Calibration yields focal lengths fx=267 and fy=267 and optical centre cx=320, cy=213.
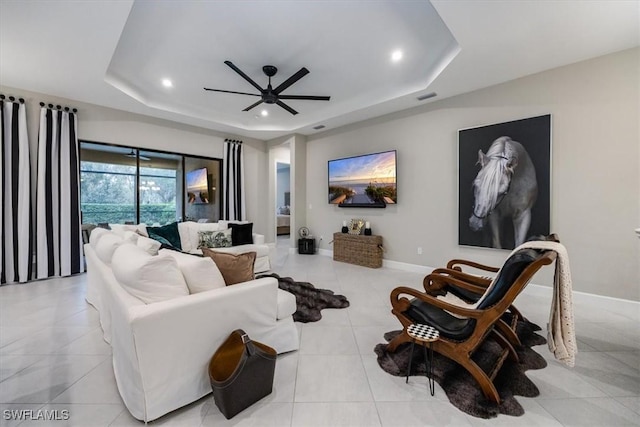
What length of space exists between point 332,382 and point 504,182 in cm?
346

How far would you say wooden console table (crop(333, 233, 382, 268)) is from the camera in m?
5.00

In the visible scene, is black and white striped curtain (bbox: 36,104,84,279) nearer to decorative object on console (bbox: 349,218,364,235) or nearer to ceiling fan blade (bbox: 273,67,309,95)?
ceiling fan blade (bbox: 273,67,309,95)

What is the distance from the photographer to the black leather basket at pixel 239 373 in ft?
→ 4.85

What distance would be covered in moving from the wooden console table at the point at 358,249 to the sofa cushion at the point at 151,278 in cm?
376

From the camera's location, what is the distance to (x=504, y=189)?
3682mm

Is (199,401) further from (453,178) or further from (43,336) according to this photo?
(453,178)

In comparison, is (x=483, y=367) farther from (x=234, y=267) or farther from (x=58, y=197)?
(x=58, y=197)

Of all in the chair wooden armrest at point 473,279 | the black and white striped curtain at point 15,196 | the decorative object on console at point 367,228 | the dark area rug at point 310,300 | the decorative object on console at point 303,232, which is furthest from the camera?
the decorative object on console at point 303,232

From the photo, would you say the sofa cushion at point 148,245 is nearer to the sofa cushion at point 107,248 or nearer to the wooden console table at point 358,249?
the sofa cushion at point 107,248

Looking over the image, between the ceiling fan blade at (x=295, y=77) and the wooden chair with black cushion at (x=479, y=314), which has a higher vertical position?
the ceiling fan blade at (x=295, y=77)

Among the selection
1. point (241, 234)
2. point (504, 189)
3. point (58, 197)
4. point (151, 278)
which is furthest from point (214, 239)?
point (504, 189)

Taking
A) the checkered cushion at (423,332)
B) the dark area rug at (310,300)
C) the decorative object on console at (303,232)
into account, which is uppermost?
the decorative object on console at (303,232)

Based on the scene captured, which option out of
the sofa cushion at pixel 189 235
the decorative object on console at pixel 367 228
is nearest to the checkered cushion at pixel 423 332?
the decorative object on console at pixel 367 228

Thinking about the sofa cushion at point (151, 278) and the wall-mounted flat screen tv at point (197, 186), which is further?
the wall-mounted flat screen tv at point (197, 186)
